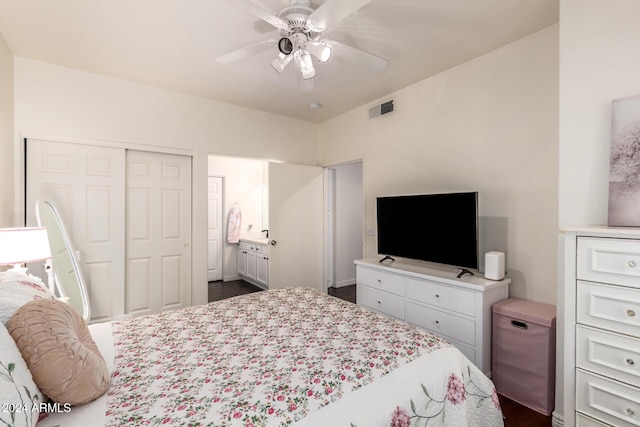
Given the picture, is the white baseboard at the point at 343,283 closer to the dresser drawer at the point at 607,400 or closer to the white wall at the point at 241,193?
the white wall at the point at 241,193

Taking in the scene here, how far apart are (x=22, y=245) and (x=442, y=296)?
2917 millimetres

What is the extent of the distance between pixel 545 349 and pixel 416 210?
4.62 feet

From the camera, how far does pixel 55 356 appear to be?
3.15 feet

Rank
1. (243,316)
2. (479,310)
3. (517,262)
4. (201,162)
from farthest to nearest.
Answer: (201,162) < (517,262) < (479,310) < (243,316)

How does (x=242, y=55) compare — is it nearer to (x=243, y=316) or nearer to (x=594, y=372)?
(x=243, y=316)

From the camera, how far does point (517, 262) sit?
246cm

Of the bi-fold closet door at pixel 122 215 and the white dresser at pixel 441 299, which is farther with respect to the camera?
the bi-fold closet door at pixel 122 215

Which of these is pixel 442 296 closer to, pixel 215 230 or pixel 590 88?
pixel 590 88

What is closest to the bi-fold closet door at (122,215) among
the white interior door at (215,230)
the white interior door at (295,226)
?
the white interior door at (295,226)

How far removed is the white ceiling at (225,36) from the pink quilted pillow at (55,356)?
179cm

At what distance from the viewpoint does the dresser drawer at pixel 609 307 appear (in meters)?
1.34

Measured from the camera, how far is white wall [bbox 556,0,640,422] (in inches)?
64.0

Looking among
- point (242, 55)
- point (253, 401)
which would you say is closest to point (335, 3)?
point (242, 55)

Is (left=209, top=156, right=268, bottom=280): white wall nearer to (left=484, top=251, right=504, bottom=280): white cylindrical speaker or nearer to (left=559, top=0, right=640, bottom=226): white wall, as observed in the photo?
(left=484, top=251, right=504, bottom=280): white cylindrical speaker
